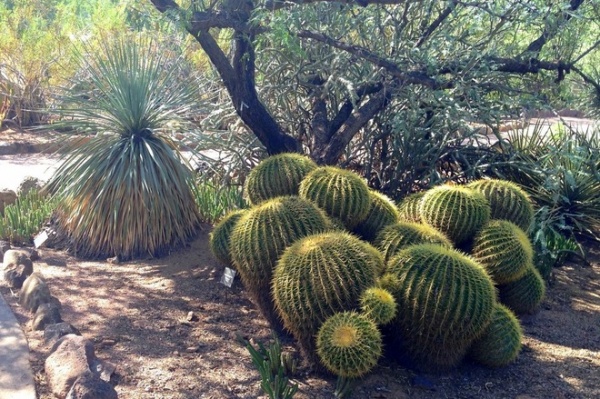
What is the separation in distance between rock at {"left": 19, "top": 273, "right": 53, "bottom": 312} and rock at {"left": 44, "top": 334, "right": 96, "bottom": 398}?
3.24 ft

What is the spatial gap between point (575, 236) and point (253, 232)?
479 centimetres

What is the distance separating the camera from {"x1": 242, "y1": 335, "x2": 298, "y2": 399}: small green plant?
4135 mm

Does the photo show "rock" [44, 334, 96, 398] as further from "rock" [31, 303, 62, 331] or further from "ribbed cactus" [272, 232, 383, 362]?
"ribbed cactus" [272, 232, 383, 362]

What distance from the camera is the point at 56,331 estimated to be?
16.3 ft

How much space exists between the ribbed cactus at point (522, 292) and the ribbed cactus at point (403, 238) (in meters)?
0.84

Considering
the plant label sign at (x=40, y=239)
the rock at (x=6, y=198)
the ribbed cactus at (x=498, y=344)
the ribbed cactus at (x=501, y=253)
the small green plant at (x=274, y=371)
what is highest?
the ribbed cactus at (x=501, y=253)

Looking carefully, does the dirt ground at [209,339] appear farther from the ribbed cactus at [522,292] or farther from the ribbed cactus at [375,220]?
the ribbed cactus at [375,220]

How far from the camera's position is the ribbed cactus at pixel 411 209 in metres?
5.96

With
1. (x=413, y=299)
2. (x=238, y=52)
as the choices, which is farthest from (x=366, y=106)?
(x=413, y=299)

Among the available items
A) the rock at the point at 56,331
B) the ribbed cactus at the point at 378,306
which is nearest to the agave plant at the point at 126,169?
the rock at the point at 56,331

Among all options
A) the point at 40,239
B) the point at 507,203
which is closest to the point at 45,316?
the point at 40,239

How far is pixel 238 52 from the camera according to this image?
6.75 meters

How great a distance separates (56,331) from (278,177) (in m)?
2.08

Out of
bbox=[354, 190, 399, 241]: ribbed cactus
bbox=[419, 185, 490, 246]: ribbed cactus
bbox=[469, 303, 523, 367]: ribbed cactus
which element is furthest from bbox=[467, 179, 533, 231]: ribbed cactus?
bbox=[469, 303, 523, 367]: ribbed cactus
